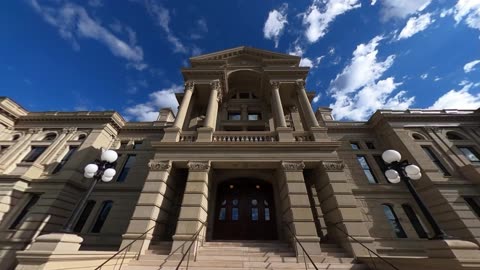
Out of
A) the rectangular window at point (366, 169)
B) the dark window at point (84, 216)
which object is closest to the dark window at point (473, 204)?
→ the rectangular window at point (366, 169)

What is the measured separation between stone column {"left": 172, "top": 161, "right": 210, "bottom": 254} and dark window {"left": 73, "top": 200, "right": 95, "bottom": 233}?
10.6 metres

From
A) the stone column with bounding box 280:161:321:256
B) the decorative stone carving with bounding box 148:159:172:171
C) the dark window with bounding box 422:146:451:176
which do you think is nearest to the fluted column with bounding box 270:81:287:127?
the stone column with bounding box 280:161:321:256

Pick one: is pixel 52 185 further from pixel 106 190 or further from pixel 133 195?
pixel 133 195

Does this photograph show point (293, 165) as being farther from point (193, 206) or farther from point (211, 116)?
point (211, 116)

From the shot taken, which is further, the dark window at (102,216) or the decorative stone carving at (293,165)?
the dark window at (102,216)

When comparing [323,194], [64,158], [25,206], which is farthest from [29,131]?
[323,194]

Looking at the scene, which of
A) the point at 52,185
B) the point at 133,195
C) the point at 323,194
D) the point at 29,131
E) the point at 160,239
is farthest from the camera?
the point at 29,131

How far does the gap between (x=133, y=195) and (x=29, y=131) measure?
1266 centimetres

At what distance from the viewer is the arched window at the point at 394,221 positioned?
13.0 m

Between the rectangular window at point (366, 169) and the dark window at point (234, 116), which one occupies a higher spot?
the dark window at point (234, 116)

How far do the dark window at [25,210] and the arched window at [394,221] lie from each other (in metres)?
25.8

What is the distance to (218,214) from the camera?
12.1m

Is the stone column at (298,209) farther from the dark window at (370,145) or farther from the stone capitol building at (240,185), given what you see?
the dark window at (370,145)

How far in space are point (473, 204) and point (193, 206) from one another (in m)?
18.8
